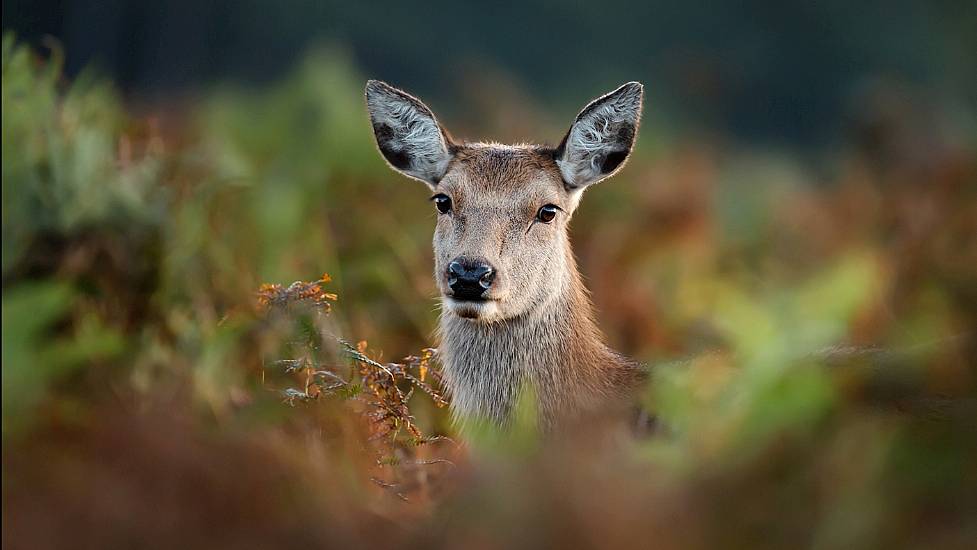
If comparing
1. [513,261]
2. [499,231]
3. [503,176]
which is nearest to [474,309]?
[513,261]

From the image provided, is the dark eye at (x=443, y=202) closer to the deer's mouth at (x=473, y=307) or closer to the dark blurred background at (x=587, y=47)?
the deer's mouth at (x=473, y=307)

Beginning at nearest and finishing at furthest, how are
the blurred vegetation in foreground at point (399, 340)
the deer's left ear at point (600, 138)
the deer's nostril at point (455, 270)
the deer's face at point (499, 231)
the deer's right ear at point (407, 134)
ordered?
1. the blurred vegetation in foreground at point (399, 340)
2. the deer's nostril at point (455, 270)
3. the deer's face at point (499, 231)
4. the deer's left ear at point (600, 138)
5. the deer's right ear at point (407, 134)

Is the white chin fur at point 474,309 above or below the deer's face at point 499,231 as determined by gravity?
below

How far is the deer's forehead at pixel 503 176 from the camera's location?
6.38 meters

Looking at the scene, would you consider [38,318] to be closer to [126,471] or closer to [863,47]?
[126,471]

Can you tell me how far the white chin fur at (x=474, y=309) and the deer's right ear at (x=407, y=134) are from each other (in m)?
1.16

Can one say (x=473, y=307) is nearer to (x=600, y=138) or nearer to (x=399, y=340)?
(x=600, y=138)

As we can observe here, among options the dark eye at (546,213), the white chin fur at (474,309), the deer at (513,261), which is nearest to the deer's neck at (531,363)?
the deer at (513,261)

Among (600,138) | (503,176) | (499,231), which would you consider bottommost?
(499,231)

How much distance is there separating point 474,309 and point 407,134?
1457 mm

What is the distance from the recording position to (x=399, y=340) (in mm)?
8047


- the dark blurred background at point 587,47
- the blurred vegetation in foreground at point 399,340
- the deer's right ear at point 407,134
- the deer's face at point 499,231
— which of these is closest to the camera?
the blurred vegetation in foreground at point 399,340

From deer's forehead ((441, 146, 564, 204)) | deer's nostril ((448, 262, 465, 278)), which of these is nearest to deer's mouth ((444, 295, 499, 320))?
deer's nostril ((448, 262, 465, 278))

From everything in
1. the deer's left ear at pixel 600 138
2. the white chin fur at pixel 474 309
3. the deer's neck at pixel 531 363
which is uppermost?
the deer's left ear at pixel 600 138
